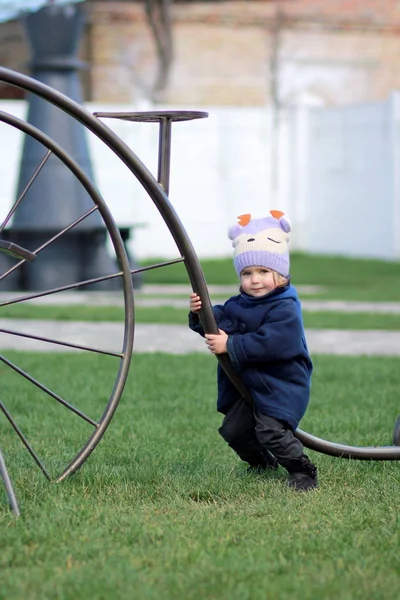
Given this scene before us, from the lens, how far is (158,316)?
29.3 ft

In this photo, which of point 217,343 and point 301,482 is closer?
point 217,343

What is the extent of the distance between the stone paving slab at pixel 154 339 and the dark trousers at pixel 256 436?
3.36 m

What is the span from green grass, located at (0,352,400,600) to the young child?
17cm

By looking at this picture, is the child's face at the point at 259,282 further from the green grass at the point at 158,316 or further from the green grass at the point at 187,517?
the green grass at the point at 158,316

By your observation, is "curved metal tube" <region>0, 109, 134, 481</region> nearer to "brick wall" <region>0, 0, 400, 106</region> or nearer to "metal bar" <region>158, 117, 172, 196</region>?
"metal bar" <region>158, 117, 172, 196</region>

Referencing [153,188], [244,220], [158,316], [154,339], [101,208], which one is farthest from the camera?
[158,316]

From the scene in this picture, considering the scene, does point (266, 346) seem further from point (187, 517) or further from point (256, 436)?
point (187, 517)

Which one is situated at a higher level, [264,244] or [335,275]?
[335,275]

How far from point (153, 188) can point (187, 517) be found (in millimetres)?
1027

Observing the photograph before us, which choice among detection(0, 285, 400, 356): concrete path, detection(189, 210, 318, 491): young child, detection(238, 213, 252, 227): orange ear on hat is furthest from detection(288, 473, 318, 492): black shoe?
detection(0, 285, 400, 356): concrete path

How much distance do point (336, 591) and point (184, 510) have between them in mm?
800

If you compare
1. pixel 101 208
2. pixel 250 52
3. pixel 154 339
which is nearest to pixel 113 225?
pixel 101 208

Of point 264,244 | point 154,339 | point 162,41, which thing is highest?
point 162,41

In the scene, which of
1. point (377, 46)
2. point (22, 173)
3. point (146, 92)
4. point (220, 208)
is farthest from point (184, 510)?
point (377, 46)
